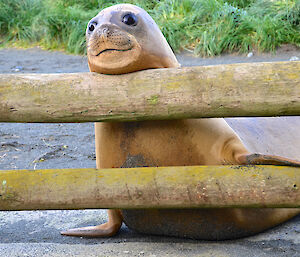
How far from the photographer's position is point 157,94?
1.82m

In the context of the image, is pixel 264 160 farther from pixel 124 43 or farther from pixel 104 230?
pixel 104 230

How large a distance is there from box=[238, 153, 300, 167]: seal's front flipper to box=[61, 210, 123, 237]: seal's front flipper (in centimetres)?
76

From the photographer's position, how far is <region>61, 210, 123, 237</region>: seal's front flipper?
8.00 feet

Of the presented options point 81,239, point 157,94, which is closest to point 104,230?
point 81,239

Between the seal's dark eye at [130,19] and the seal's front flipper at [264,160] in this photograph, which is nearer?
the seal's front flipper at [264,160]

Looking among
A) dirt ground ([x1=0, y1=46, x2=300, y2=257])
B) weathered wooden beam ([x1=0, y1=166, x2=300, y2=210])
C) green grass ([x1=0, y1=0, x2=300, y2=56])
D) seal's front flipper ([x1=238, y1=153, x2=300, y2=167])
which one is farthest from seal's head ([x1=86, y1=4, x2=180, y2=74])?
green grass ([x1=0, y1=0, x2=300, y2=56])

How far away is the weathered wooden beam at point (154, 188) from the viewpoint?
5.95 ft

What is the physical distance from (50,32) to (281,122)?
663 centimetres

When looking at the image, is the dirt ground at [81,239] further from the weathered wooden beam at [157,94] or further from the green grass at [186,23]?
the green grass at [186,23]

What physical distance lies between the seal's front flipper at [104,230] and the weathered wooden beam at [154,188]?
56cm

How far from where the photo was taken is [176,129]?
84.7 inches

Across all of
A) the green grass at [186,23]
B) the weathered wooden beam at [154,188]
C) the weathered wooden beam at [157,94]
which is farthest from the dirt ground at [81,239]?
the green grass at [186,23]

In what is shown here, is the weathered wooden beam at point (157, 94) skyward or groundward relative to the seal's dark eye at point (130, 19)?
groundward

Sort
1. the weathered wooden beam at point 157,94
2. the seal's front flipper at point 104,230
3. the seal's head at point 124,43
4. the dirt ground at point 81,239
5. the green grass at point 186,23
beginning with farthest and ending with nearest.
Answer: the green grass at point 186,23 < the seal's front flipper at point 104,230 < the dirt ground at point 81,239 < the seal's head at point 124,43 < the weathered wooden beam at point 157,94
